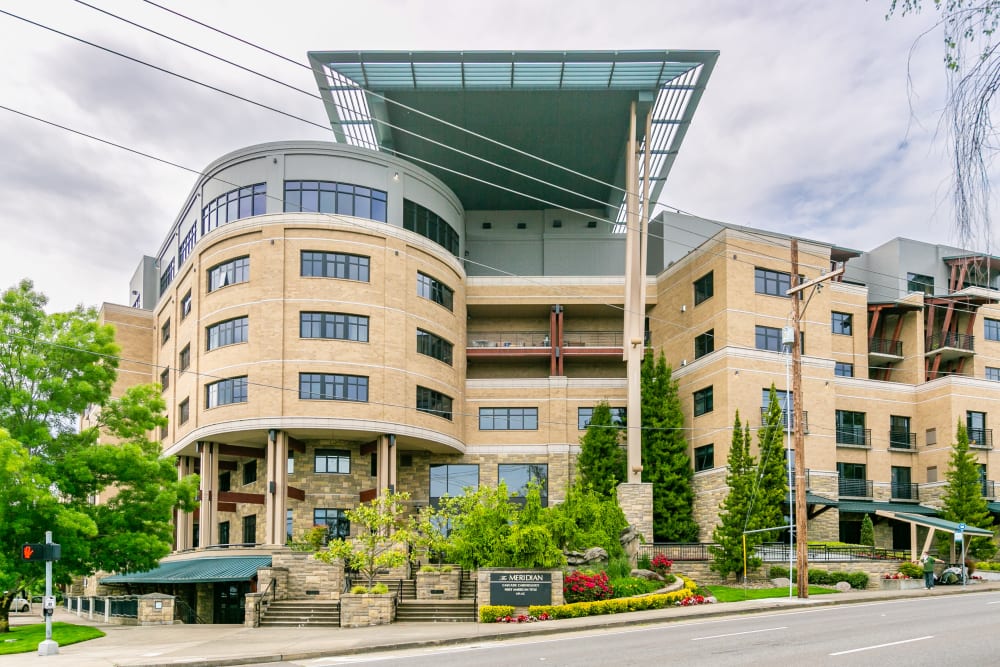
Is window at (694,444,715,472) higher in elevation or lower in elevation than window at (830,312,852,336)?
lower

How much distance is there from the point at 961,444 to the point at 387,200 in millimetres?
32271

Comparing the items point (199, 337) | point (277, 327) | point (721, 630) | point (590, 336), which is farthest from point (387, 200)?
point (721, 630)

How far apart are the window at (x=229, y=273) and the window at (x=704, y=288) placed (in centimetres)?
2438

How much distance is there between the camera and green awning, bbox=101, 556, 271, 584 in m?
41.0

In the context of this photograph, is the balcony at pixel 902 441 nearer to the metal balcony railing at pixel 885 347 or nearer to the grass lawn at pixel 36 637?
the metal balcony railing at pixel 885 347

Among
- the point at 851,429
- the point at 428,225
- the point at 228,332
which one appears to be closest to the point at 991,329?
the point at 851,429

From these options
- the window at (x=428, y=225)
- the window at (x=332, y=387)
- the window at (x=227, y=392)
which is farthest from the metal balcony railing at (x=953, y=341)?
the window at (x=227, y=392)

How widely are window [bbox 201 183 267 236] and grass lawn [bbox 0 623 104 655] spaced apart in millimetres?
20857

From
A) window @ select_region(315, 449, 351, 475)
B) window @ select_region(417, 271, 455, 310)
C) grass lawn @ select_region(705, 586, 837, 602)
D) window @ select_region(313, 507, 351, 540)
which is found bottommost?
grass lawn @ select_region(705, 586, 837, 602)

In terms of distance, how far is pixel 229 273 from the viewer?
48.8 metres

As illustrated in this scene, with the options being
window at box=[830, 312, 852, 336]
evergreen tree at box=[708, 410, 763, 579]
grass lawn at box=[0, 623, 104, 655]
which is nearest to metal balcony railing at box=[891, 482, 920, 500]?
window at box=[830, 312, 852, 336]

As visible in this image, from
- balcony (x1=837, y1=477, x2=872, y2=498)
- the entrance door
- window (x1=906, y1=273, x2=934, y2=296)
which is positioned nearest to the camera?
the entrance door

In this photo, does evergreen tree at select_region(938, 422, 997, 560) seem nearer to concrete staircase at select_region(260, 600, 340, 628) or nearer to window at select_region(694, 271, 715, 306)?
window at select_region(694, 271, 715, 306)

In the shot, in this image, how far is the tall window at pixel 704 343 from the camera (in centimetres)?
5281
